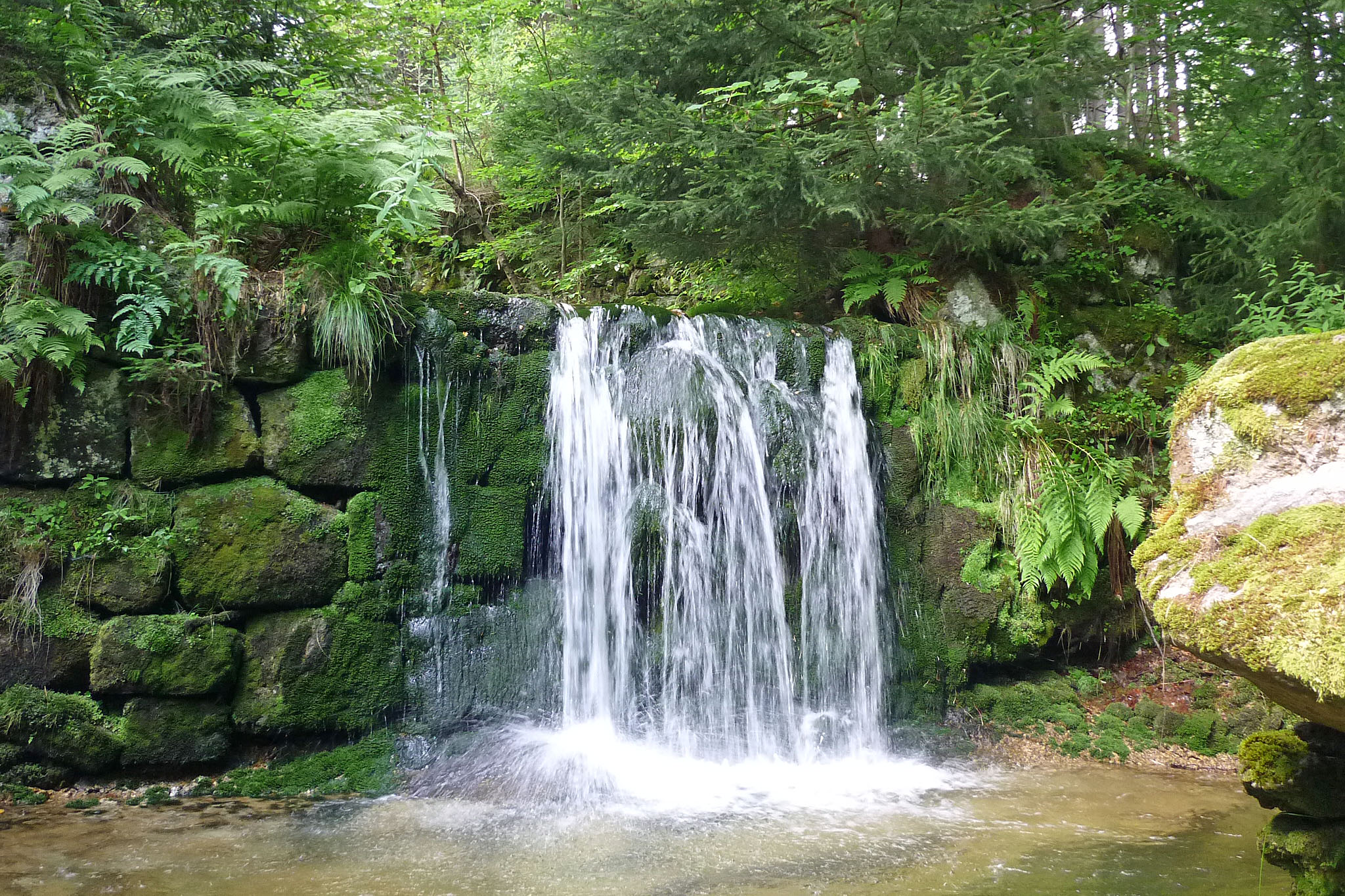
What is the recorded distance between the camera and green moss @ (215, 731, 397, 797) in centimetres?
489

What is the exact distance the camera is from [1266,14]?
625cm

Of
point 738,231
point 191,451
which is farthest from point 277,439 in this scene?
point 738,231

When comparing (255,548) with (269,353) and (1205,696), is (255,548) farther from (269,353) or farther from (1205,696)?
(1205,696)

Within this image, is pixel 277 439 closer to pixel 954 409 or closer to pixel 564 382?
pixel 564 382

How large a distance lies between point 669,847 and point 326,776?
7.75 ft

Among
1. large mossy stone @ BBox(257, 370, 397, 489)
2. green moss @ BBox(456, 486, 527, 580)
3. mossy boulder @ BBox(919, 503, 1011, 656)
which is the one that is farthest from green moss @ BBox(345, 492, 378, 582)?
mossy boulder @ BBox(919, 503, 1011, 656)

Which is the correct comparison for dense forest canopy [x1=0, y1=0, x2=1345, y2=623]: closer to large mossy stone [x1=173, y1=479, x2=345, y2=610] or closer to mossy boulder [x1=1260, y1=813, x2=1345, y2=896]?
large mossy stone [x1=173, y1=479, x2=345, y2=610]

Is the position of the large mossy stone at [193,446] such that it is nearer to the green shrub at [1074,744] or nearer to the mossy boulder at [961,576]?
the mossy boulder at [961,576]

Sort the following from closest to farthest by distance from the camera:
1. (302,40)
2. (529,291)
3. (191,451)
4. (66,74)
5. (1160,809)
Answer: (1160,809)
(191,451)
(66,74)
(302,40)
(529,291)

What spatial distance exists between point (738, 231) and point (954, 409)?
2.42m

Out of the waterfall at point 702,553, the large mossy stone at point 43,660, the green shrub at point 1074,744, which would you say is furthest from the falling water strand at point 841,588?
the large mossy stone at point 43,660

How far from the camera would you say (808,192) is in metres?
6.36

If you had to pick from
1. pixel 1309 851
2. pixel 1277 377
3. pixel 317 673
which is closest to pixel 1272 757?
pixel 1309 851

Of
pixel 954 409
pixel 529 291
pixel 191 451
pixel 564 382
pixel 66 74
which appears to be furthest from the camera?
pixel 529 291
